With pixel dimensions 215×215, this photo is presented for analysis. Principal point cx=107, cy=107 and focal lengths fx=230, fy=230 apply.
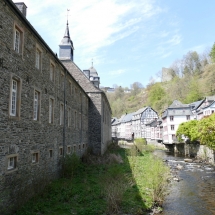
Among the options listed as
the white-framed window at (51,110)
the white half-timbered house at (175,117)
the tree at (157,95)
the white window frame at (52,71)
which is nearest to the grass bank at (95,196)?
the white-framed window at (51,110)

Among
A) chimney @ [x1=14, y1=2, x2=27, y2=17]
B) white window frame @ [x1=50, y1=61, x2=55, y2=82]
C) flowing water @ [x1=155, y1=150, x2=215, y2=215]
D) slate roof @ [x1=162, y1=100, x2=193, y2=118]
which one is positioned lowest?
flowing water @ [x1=155, y1=150, x2=215, y2=215]

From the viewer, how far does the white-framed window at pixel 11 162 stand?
25.4 ft

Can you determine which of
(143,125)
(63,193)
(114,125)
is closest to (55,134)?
(63,193)

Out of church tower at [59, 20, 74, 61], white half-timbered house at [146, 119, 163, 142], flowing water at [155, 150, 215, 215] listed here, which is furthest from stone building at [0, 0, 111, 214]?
→ white half-timbered house at [146, 119, 163, 142]

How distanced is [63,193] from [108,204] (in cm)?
252

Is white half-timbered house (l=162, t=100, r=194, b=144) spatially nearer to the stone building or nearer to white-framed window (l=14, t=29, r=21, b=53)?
the stone building

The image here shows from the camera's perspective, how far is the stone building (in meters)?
7.48

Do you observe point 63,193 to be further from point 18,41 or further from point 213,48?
point 213,48

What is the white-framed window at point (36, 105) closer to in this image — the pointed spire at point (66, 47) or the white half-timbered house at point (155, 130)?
the pointed spire at point (66, 47)

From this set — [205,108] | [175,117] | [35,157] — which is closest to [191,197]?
[35,157]

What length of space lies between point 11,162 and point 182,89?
66.4 meters

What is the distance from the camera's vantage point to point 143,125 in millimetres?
65688

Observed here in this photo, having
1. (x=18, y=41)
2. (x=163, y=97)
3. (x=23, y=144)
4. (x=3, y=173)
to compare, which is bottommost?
(x=3, y=173)

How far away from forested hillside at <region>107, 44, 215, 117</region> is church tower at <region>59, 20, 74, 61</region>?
4193 centimetres
